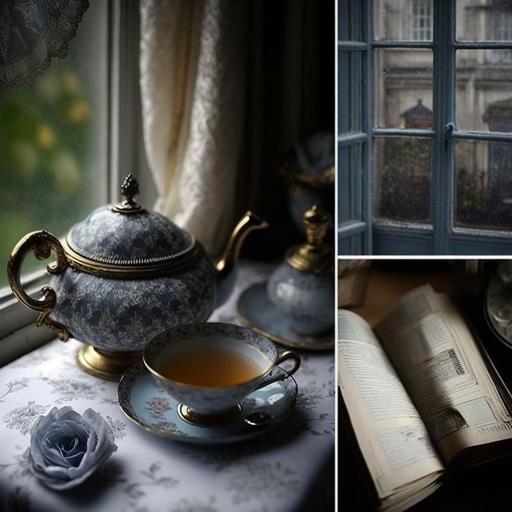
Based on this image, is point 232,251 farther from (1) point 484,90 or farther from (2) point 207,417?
(1) point 484,90

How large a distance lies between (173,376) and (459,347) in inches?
12.0

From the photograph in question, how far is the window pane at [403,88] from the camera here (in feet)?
2.52

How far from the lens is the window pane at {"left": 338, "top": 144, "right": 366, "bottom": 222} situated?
0.80 m

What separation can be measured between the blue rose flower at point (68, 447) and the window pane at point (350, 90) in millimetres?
413

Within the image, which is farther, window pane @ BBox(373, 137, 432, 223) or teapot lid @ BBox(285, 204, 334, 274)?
teapot lid @ BBox(285, 204, 334, 274)

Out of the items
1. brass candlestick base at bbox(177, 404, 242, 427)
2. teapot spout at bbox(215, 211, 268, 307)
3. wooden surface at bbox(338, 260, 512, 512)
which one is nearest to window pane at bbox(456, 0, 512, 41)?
wooden surface at bbox(338, 260, 512, 512)

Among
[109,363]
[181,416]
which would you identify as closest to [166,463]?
[181,416]

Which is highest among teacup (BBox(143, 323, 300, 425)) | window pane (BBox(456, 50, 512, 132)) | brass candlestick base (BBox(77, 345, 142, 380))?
window pane (BBox(456, 50, 512, 132))

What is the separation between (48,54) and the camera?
2.74 feet

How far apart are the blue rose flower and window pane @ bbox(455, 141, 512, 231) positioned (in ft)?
1.44

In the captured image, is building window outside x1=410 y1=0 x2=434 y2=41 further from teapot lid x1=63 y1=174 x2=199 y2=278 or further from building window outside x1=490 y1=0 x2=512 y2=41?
teapot lid x1=63 y1=174 x2=199 y2=278

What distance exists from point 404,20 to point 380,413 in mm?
404

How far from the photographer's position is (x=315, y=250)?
1034 mm

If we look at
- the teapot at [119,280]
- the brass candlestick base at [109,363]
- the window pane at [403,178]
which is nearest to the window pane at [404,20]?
the window pane at [403,178]
